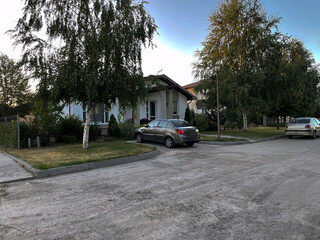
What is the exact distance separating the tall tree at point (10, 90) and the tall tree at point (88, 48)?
17578 mm

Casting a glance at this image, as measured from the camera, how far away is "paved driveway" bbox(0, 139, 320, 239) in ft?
9.86

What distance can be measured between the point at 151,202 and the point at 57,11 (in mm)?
9586

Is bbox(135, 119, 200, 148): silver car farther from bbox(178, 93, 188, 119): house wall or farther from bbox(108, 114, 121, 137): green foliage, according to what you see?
bbox(178, 93, 188, 119): house wall

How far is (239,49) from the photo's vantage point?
18828 millimetres

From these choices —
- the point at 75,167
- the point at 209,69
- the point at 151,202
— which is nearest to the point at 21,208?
the point at 151,202

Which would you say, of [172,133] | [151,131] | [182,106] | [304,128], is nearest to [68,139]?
[151,131]

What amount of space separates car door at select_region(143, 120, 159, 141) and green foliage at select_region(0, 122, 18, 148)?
7.07 metres

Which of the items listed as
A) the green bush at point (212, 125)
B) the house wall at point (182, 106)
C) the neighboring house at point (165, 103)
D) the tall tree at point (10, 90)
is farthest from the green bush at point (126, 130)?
the tall tree at point (10, 90)

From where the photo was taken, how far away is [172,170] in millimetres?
6793

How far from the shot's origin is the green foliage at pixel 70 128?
1411cm

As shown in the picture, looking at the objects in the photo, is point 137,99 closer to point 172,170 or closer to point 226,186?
point 172,170

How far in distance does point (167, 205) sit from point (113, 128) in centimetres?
1331

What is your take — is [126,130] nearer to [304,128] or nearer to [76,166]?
[76,166]

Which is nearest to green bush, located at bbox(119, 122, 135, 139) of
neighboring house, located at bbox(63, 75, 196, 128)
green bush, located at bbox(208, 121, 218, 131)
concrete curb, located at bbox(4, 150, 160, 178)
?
neighboring house, located at bbox(63, 75, 196, 128)
